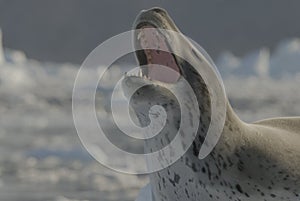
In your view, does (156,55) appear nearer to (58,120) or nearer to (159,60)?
(159,60)

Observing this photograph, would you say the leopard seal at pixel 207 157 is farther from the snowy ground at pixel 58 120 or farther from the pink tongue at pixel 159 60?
the snowy ground at pixel 58 120

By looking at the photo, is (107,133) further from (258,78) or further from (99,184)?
(258,78)

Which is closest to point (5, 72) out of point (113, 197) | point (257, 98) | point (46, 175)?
point (257, 98)

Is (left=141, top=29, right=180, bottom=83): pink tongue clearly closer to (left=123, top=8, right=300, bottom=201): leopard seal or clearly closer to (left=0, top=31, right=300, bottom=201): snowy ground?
(left=123, top=8, right=300, bottom=201): leopard seal

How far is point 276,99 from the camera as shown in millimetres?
15812

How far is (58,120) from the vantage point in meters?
13.1

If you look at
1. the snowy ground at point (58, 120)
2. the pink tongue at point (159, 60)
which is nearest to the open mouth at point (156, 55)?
the pink tongue at point (159, 60)

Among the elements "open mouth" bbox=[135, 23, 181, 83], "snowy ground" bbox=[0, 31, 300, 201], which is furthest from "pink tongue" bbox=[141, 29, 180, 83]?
"snowy ground" bbox=[0, 31, 300, 201]

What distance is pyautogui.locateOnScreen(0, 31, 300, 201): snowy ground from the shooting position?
7316mm

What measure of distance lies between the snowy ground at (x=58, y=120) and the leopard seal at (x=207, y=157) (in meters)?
2.63

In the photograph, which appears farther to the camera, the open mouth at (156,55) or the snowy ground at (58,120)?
the snowy ground at (58,120)

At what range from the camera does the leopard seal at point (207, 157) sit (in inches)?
136

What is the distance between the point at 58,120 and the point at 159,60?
968 cm

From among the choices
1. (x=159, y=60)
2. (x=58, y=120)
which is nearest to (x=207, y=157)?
(x=159, y=60)
